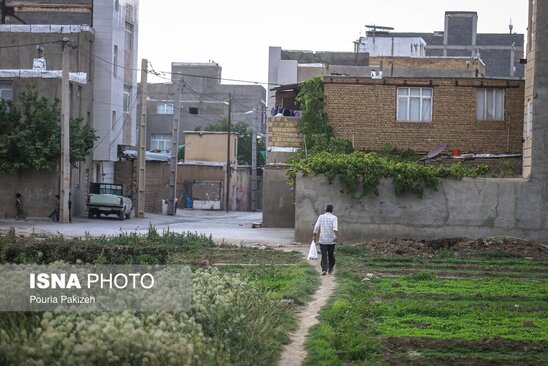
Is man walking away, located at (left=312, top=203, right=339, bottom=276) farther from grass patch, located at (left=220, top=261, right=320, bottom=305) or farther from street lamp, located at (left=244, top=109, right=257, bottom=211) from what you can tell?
street lamp, located at (left=244, top=109, right=257, bottom=211)

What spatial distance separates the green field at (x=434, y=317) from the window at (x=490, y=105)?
60.3 ft

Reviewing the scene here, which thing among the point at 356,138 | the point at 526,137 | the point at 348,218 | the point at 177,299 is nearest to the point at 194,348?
the point at 177,299

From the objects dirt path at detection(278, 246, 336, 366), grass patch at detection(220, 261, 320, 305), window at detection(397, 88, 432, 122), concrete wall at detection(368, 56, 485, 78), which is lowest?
dirt path at detection(278, 246, 336, 366)

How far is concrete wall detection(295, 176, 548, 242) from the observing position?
3756 cm

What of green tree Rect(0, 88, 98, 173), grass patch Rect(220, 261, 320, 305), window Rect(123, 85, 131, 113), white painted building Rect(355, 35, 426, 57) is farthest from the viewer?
white painted building Rect(355, 35, 426, 57)

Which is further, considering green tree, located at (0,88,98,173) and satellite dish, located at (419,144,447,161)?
green tree, located at (0,88,98,173)

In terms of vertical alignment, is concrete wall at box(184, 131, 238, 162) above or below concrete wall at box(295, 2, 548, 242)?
above

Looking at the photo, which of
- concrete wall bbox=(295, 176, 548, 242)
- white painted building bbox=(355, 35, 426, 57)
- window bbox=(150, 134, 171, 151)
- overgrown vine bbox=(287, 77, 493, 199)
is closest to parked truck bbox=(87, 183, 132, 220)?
overgrown vine bbox=(287, 77, 493, 199)

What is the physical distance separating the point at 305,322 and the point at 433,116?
29948 mm

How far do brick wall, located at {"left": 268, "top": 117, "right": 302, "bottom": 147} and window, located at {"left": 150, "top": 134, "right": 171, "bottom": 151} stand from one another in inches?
2345

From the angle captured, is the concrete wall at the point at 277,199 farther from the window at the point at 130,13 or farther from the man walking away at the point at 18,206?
the window at the point at 130,13

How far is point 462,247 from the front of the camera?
34.5 m

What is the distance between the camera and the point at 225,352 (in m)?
12.1

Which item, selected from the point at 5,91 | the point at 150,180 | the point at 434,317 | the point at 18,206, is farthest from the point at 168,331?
the point at 150,180
